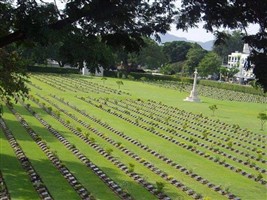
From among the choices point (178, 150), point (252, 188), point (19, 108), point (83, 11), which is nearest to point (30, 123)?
point (19, 108)

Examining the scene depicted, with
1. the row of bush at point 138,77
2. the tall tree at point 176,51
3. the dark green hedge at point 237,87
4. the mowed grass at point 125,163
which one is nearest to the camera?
the mowed grass at point 125,163

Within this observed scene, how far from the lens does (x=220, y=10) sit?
660cm

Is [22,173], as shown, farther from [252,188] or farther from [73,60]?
[252,188]

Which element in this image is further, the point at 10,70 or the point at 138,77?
the point at 138,77

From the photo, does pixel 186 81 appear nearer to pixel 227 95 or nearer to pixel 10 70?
pixel 227 95

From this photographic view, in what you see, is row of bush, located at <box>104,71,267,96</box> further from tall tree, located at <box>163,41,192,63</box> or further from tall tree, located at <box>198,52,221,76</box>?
tall tree, located at <box>163,41,192,63</box>

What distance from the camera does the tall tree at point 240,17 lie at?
6.29 meters

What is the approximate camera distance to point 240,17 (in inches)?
259

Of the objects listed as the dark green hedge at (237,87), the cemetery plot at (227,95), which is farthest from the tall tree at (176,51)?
the cemetery plot at (227,95)

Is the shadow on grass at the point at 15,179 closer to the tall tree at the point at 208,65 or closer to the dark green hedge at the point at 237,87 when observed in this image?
the dark green hedge at the point at 237,87

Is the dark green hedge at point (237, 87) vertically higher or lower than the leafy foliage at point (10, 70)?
lower

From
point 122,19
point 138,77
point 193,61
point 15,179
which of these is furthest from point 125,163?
point 193,61

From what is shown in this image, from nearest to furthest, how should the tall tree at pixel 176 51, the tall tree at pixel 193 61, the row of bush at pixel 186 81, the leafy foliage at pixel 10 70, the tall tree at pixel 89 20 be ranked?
the tall tree at pixel 89 20 < the leafy foliage at pixel 10 70 < the row of bush at pixel 186 81 < the tall tree at pixel 193 61 < the tall tree at pixel 176 51

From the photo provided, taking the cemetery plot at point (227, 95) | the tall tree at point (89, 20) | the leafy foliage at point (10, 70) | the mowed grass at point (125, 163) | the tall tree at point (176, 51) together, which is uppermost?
the tall tree at point (176, 51)
